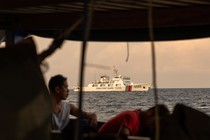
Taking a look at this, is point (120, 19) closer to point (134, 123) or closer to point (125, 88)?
point (134, 123)

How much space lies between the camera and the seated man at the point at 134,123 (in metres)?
4.41

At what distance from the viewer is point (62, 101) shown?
6062 millimetres

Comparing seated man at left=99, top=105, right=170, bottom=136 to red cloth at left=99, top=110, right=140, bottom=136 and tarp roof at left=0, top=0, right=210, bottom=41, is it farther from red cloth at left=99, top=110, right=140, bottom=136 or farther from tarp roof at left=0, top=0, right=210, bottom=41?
tarp roof at left=0, top=0, right=210, bottom=41

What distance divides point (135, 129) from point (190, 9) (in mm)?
1603

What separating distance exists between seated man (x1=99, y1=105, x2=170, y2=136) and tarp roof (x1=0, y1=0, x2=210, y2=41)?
1.08 metres

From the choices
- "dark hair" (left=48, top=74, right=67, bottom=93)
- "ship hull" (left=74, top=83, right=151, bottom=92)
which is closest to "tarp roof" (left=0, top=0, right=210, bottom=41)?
"dark hair" (left=48, top=74, right=67, bottom=93)

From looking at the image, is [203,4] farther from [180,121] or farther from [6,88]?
[6,88]

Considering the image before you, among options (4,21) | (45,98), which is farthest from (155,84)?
(4,21)

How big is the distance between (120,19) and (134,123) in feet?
5.54

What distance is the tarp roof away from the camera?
5.35 m

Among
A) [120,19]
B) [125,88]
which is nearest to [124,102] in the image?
[125,88]

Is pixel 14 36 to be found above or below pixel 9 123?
above

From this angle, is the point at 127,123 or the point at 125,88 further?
the point at 125,88

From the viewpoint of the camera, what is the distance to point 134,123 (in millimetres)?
4504
